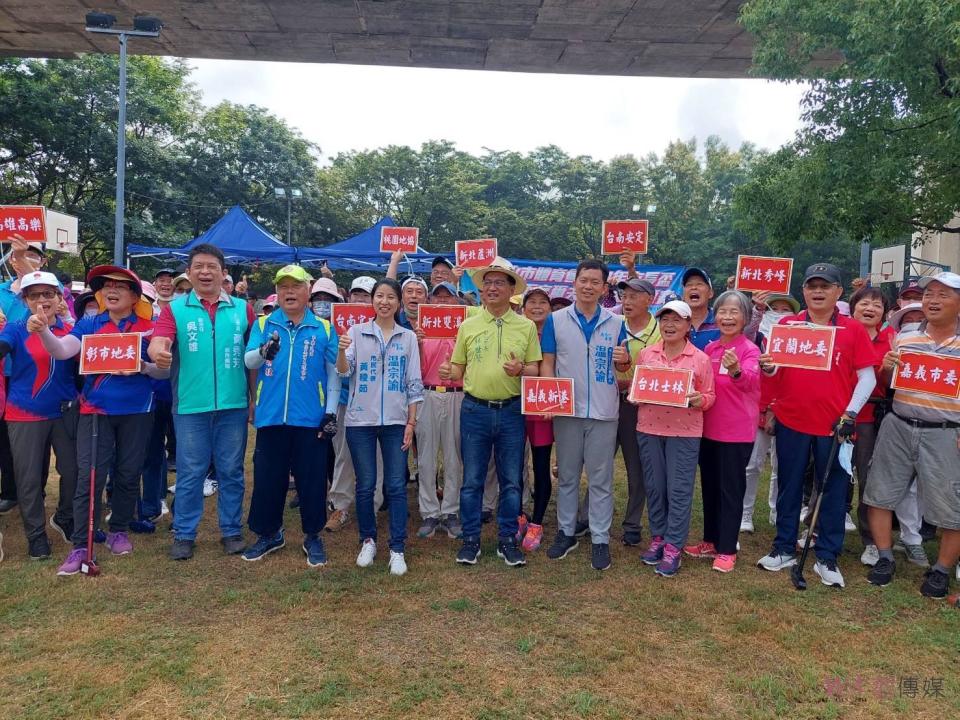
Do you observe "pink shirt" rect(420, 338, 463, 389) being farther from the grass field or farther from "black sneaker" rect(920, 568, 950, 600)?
"black sneaker" rect(920, 568, 950, 600)

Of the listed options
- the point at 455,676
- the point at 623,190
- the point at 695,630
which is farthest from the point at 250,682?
the point at 623,190

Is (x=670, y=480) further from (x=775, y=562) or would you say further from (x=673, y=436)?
(x=775, y=562)

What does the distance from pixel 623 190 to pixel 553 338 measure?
37.0m

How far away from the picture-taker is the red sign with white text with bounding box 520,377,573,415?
4.36 m

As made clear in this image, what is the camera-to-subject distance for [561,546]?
479 centimetres

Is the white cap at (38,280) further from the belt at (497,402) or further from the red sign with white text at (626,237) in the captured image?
the red sign with white text at (626,237)

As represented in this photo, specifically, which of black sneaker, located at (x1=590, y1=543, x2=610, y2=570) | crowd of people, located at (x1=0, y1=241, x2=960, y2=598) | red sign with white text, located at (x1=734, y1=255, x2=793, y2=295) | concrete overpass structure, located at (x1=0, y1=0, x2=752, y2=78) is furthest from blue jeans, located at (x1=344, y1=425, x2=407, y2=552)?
concrete overpass structure, located at (x1=0, y1=0, x2=752, y2=78)

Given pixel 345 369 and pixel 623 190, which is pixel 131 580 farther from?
pixel 623 190

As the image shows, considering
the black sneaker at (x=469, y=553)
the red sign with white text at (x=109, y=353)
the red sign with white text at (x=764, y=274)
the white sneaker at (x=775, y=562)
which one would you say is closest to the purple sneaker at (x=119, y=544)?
the red sign with white text at (x=109, y=353)

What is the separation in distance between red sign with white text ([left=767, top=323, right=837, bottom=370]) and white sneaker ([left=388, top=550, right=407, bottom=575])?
9.35 ft

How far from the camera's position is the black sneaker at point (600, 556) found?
4.55 metres

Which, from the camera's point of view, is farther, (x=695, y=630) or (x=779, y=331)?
(x=779, y=331)

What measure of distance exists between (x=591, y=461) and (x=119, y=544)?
3511mm

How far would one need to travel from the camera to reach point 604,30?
12.5 m
